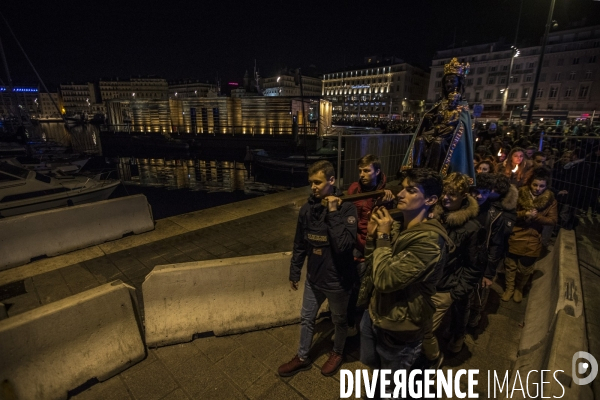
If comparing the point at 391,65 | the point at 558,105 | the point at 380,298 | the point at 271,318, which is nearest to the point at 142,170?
the point at 271,318

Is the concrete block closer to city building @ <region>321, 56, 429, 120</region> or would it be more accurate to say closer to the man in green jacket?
the man in green jacket

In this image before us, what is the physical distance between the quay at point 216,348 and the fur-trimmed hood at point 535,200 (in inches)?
46.2

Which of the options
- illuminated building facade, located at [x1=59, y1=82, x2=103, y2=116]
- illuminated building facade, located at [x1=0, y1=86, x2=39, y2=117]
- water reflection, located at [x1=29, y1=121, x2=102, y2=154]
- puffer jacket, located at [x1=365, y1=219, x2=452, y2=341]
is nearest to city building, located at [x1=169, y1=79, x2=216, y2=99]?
illuminated building facade, located at [x1=59, y1=82, x2=103, y2=116]

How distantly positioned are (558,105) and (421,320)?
271ft

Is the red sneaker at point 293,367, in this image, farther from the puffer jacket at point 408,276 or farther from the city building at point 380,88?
the city building at point 380,88

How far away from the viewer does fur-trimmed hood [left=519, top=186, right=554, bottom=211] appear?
4.18 m

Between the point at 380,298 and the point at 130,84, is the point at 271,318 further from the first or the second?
the point at 130,84

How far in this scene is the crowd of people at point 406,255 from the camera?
6.53 feet

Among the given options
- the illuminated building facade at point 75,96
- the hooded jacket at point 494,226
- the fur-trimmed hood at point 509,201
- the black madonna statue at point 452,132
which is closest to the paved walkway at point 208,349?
the hooded jacket at point 494,226

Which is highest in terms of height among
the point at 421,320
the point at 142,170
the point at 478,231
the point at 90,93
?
the point at 90,93

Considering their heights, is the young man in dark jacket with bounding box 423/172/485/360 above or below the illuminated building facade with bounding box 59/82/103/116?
below

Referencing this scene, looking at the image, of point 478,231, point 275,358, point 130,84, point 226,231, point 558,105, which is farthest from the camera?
point 130,84

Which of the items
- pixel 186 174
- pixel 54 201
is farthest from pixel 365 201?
pixel 186 174

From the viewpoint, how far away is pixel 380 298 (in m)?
2.13
